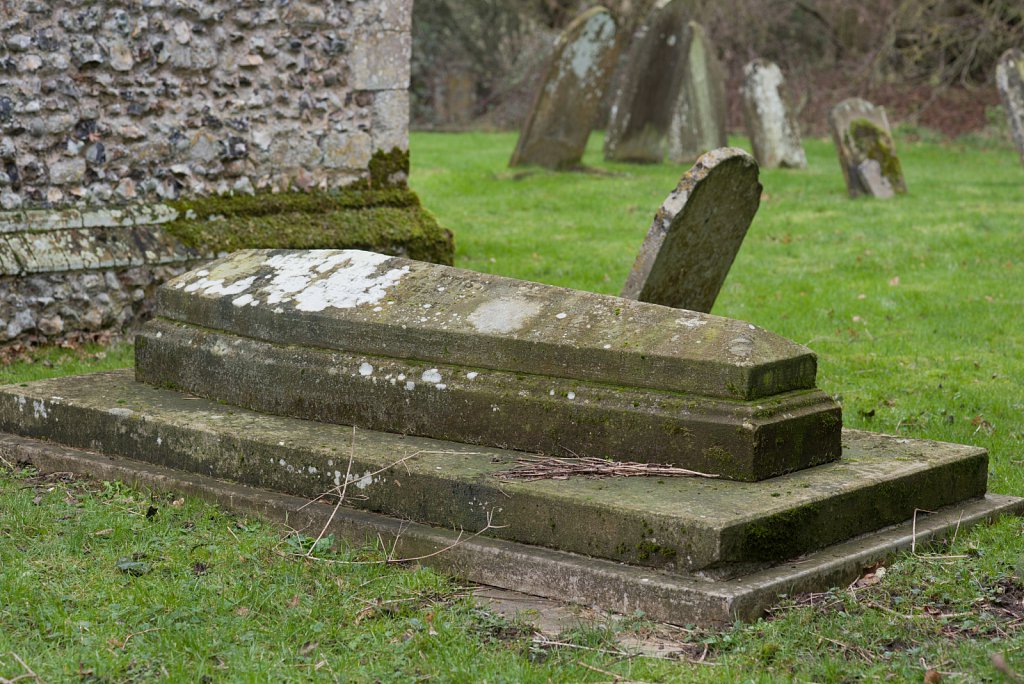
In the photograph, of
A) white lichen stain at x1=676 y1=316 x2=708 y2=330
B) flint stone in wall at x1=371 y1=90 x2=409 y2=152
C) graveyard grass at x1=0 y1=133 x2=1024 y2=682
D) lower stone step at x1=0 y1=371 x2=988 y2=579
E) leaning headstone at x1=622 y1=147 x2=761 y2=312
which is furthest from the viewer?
flint stone in wall at x1=371 y1=90 x2=409 y2=152

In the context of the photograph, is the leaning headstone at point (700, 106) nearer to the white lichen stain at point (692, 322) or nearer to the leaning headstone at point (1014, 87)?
the leaning headstone at point (1014, 87)

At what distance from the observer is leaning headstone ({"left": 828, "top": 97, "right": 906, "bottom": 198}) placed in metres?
14.3

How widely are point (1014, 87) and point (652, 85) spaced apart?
4.65 metres

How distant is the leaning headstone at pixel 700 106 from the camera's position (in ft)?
58.9

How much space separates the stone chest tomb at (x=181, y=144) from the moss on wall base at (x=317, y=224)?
0.04 feet

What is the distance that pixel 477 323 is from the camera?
199 inches

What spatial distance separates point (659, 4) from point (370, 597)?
14281mm

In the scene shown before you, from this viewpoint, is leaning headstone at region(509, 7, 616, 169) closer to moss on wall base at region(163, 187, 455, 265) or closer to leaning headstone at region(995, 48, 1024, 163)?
leaning headstone at region(995, 48, 1024, 163)

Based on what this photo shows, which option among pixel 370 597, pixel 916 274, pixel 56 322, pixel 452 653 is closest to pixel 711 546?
pixel 452 653

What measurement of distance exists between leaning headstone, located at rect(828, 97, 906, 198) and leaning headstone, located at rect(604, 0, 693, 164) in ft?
10.7

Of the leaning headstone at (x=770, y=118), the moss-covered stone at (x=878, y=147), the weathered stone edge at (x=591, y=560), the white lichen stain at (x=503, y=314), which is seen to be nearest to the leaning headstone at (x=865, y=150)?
the moss-covered stone at (x=878, y=147)

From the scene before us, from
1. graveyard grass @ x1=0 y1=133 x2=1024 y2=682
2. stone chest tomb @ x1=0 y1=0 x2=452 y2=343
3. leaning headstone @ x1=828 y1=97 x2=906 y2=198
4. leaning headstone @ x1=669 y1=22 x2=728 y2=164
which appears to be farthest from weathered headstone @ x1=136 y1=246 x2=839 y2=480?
leaning headstone @ x1=669 y1=22 x2=728 y2=164

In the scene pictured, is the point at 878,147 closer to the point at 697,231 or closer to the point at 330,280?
the point at 697,231

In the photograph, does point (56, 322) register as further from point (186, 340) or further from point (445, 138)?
point (445, 138)
